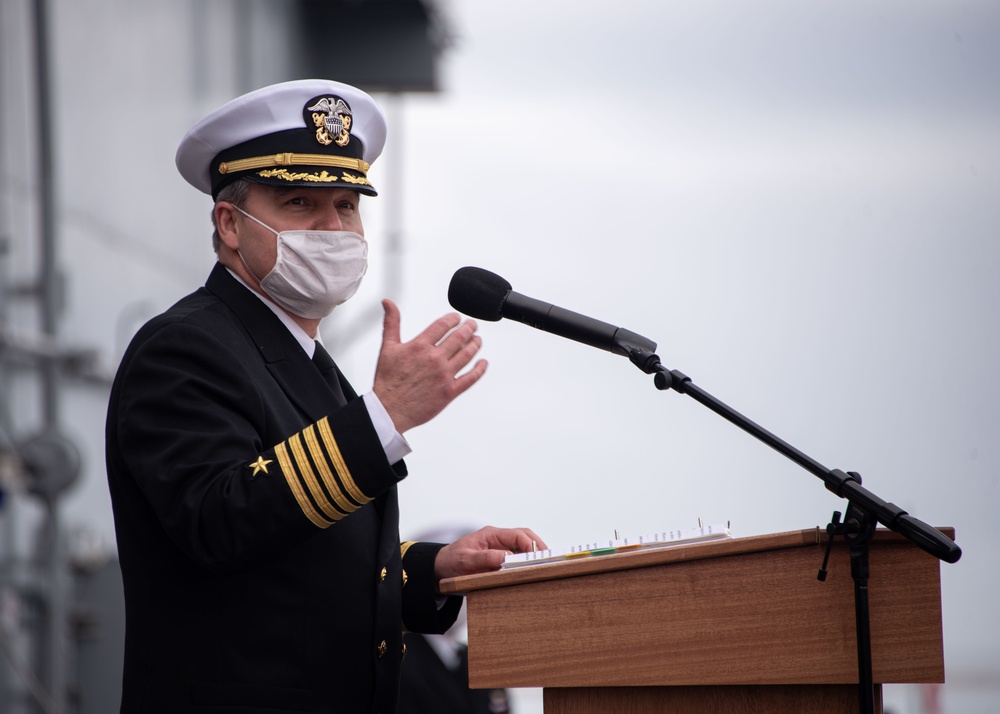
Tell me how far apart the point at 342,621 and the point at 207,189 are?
915mm

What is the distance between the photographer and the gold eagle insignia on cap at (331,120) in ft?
6.81

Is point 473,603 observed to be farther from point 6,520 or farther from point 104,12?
point 104,12

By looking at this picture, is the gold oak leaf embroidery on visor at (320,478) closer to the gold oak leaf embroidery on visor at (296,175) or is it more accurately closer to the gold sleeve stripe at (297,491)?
the gold sleeve stripe at (297,491)

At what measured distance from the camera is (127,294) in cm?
620

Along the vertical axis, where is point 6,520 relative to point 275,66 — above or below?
below

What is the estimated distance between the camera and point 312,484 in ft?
5.17

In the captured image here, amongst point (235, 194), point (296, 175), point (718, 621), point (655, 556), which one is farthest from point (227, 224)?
point (718, 621)

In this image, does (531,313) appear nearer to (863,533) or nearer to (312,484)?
(312,484)

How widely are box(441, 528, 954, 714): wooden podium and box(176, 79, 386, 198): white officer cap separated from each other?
86cm

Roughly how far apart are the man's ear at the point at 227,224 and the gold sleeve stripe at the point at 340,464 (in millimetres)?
538

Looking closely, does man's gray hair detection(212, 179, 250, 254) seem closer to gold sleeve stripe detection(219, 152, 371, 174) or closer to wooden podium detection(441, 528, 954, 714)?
gold sleeve stripe detection(219, 152, 371, 174)

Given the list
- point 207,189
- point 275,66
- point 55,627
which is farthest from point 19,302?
point 275,66

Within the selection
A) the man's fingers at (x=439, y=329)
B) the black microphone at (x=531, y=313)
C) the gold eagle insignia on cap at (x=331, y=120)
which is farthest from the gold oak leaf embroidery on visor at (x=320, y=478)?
the gold eagle insignia on cap at (x=331, y=120)

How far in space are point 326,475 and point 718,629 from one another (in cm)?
57
